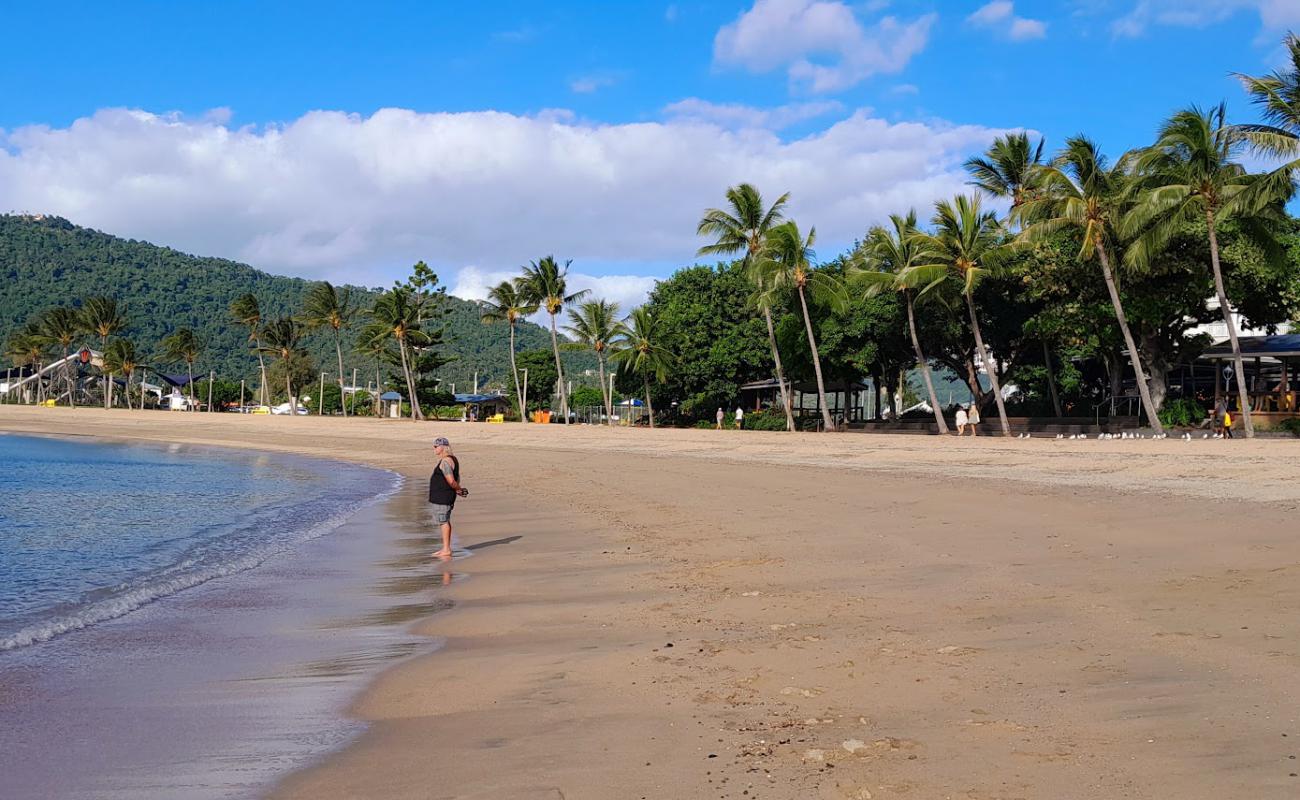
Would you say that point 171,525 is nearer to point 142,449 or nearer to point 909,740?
point 909,740

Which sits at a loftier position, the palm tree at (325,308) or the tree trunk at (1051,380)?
the palm tree at (325,308)

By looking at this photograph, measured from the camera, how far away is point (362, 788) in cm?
372

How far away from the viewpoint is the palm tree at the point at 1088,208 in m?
28.5

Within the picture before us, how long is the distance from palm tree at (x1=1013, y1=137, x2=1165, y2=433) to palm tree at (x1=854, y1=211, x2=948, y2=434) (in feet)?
13.2

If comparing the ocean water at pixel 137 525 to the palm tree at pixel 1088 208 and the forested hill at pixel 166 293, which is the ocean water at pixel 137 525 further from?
the forested hill at pixel 166 293

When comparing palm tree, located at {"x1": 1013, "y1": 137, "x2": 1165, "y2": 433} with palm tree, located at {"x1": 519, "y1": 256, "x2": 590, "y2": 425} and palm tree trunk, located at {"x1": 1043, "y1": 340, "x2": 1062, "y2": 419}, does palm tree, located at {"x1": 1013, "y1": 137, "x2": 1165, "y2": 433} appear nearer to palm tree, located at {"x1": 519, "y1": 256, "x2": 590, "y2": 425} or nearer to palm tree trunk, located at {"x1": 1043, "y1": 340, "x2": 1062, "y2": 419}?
palm tree trunk, located at {"x1": 1043, "y1": 340, "x2": 1062, "y2": 419}

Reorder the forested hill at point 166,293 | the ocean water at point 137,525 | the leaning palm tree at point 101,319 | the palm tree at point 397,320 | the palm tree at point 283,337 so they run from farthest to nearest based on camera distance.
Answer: the forested hill at point 166,293 → the leaning palm tree at point 101,319 → the palm tree at point 283,337 → the palm tree at point 397,320 → the ocean water at point 137,525

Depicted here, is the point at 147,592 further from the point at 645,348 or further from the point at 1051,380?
the point at 645,348

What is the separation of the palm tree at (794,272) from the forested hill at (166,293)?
296ft

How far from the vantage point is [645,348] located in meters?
50.6

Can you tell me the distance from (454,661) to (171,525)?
978cm

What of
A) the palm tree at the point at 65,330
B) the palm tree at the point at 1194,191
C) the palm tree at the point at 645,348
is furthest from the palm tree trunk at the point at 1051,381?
the palm tree at the point at 65,330

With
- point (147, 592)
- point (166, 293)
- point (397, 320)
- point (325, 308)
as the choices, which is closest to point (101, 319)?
point (325, 308)

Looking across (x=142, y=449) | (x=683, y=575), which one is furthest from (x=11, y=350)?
(x=683, y=575)
